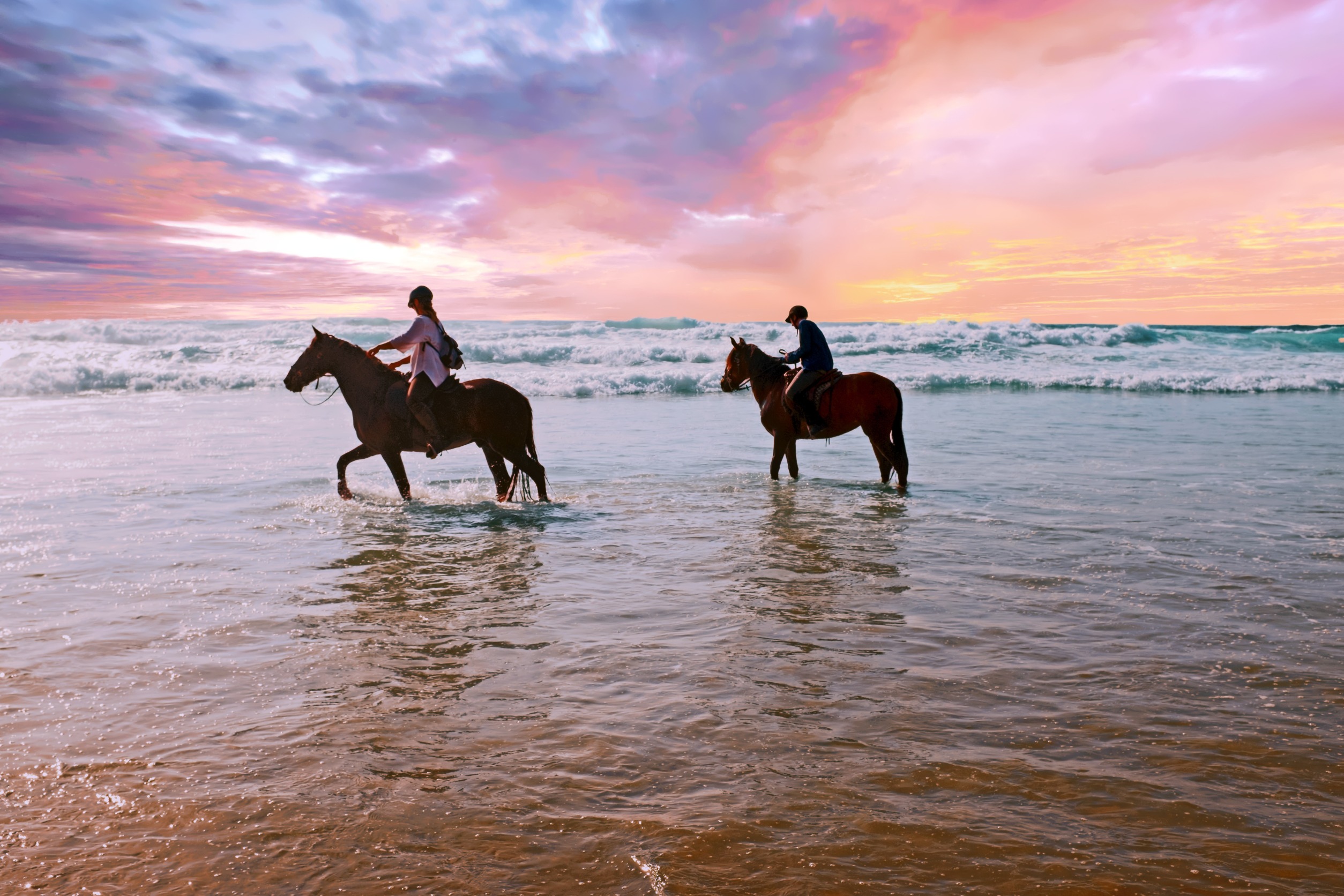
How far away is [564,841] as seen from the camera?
2.77m

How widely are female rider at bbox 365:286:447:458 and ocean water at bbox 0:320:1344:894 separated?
117 cm

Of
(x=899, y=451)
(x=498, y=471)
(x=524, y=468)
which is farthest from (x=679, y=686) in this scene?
(x=899, y=451)

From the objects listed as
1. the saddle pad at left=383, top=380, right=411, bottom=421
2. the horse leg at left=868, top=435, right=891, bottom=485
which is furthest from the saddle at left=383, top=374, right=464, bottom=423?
the horse leg at left=868, top=435, right=891, bottom=485

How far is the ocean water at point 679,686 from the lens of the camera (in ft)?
8.89

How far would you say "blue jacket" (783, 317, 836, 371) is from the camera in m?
11.2

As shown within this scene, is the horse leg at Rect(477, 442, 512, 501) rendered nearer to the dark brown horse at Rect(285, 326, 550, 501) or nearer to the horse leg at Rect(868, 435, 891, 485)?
the dark brown horse at Rect(285, 326, 550, 501)

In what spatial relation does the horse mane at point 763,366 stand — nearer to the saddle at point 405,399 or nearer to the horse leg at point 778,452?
the horse leg at point 778,452

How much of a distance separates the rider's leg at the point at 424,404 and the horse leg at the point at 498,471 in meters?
0.64

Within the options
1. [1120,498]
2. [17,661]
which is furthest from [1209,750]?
[1120,498]

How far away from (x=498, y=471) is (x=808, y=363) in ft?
14.7

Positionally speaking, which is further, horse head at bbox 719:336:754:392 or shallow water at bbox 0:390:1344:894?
horse head at bbox 719:336:754:392

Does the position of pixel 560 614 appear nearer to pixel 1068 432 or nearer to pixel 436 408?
pixel 436 408

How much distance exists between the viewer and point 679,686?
13.6ft

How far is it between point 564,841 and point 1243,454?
549 inches
